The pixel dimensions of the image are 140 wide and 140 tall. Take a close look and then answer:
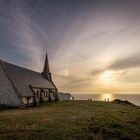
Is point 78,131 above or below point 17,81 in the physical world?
below

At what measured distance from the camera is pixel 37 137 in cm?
1362

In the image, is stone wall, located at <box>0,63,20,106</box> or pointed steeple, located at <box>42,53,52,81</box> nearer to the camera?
stone wall, located at <box>0,63,20,106</box>

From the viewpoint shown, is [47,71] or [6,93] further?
[47,71]

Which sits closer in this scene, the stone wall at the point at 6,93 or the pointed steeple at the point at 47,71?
the stone wall at the point at 6,93

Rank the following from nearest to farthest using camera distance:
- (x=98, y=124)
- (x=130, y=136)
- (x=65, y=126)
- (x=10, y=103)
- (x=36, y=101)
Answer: (x=130, y=136)
(x=65, y=126)
(x=98, y=124)
(x=10, y=103)
(x=36, y=101)

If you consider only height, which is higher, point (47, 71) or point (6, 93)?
point (47, 71)

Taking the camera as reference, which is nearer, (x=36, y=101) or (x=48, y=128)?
(x=48, y=128)

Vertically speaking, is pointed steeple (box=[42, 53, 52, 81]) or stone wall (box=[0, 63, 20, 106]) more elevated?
pointed steeple (box=[42, 53, 52, 81])

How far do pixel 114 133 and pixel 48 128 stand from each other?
242 inches

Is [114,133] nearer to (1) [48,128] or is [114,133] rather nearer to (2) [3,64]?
(1) [48,128]

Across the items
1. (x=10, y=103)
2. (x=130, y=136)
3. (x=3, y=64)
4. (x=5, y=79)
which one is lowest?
(x=130, y=136)

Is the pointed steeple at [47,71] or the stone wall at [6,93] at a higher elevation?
the pointed steeple at [47,71]

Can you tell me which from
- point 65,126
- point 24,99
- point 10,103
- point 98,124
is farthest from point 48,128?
point 24,99

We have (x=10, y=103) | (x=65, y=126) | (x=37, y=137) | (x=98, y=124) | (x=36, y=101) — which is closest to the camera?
(x=37, y=137)
